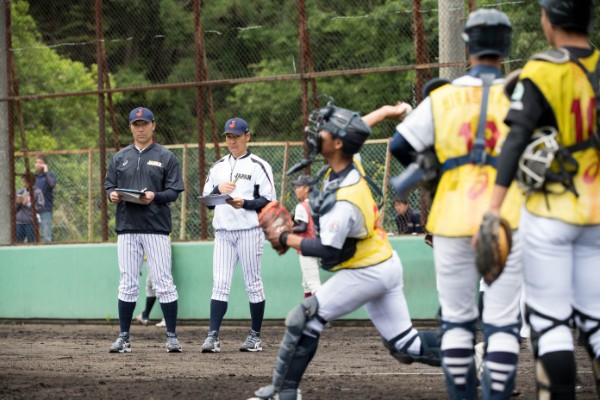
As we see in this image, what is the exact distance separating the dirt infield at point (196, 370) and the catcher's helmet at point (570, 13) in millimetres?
2745

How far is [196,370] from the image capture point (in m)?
9.78

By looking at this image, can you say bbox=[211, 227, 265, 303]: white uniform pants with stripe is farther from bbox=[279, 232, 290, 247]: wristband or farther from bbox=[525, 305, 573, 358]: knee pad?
bbox=[525, 305, 573, 358]: knee pad

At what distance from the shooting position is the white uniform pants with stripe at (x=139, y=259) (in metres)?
11.6

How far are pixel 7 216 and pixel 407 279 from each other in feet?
20.0

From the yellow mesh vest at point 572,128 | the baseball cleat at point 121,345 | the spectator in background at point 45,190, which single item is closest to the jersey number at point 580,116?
the yellow mesh vest at point 572,128

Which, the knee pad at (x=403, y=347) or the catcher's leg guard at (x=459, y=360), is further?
the knee pad at (x=403, y=347)

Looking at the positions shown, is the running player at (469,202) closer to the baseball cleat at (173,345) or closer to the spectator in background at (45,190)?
the baseball cleat at (173,345)

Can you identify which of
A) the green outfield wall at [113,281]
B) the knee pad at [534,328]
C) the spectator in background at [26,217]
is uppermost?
the knee pad at [534,328]

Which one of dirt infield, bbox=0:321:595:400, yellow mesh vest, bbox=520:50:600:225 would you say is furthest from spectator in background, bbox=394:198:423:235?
yellow mesh vest, bbox=520:50:600:225

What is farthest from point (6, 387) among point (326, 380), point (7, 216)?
point (7, 216)

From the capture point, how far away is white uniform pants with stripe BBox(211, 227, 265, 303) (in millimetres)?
11969

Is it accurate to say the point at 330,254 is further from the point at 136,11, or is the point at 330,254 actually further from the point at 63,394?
the point at 136,11

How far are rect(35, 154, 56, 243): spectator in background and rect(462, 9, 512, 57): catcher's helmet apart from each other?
41.5 feet

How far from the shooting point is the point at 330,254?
6727mm
